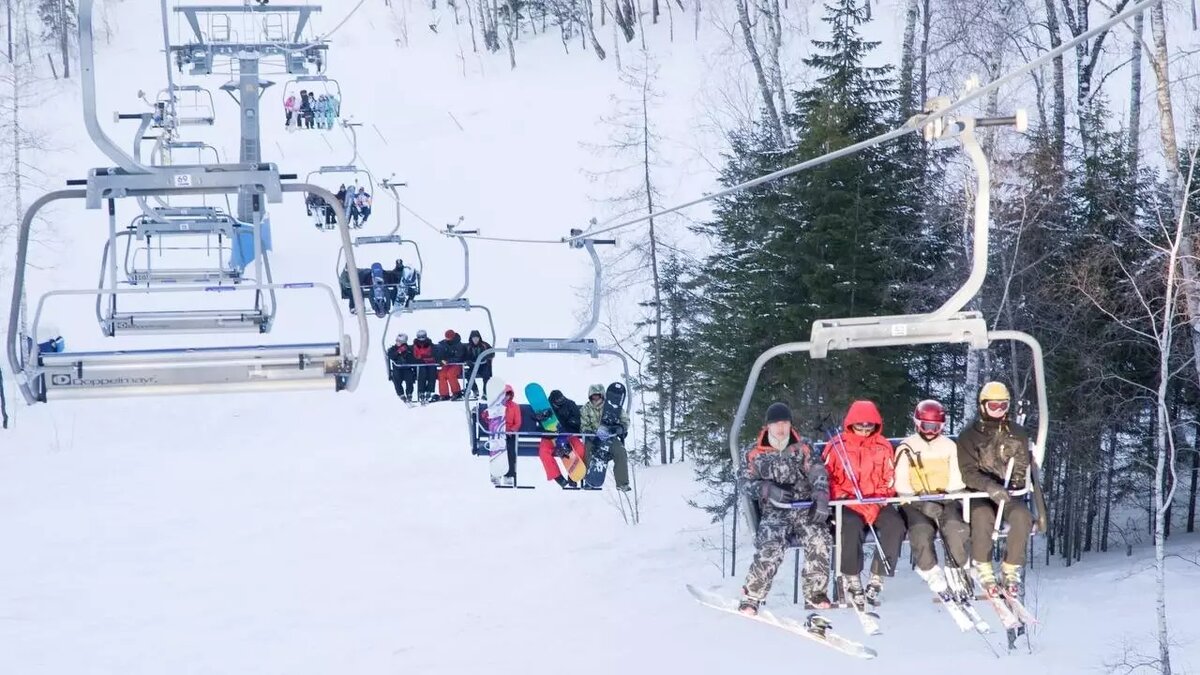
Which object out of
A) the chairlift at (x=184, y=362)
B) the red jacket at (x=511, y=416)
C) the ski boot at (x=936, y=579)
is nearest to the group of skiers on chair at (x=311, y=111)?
the red jacket at (x=511, y=416)

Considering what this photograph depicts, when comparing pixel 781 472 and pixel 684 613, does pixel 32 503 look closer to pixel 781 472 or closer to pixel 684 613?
pixel 684 613

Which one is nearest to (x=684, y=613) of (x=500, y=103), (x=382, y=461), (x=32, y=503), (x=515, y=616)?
(x=515, y=616)

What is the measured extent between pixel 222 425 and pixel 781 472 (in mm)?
27593

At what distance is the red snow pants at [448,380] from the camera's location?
18.3 meters

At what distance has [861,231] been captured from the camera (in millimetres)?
21797

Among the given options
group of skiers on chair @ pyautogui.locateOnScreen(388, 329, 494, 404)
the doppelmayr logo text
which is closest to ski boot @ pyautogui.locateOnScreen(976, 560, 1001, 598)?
the doppelmayr logo text

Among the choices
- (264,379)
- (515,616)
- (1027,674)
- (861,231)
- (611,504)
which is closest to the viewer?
(264,379)

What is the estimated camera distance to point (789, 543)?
9.77 metres

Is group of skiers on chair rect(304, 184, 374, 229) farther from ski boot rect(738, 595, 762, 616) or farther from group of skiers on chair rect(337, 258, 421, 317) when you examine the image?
ski boot rect(738, 595, 762, 616)

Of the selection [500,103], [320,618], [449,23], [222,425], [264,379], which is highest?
[449,23]

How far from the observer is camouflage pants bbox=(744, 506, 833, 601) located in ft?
31.7

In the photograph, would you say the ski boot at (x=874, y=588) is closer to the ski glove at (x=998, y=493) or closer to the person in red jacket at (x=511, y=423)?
the ski glove at (x=998, y=493)

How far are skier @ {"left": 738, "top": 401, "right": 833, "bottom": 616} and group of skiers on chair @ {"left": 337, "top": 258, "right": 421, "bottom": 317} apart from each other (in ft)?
33.7

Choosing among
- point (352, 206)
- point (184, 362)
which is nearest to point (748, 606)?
point (184, 362)
